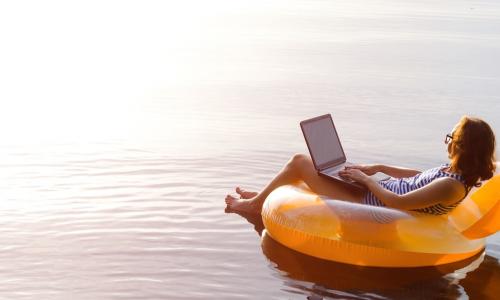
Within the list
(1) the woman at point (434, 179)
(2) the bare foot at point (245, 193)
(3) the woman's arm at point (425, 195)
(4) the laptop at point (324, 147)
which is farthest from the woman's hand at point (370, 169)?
(2) the bare foot at point (245, 193)

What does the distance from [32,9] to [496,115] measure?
17.6m

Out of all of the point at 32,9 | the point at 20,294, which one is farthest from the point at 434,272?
the point at 32,9

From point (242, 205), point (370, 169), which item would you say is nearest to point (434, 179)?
point (370, 169)

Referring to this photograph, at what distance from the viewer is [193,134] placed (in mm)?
10406

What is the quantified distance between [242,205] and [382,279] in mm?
1732

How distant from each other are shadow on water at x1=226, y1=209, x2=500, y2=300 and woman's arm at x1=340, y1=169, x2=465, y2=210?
511 mm

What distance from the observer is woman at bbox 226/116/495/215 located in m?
5.98

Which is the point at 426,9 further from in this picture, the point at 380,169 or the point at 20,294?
the point at 20,294

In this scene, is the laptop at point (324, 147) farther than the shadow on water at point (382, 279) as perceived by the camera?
Yes

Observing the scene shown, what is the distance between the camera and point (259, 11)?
28.7 m

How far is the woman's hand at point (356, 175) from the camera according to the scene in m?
6.47

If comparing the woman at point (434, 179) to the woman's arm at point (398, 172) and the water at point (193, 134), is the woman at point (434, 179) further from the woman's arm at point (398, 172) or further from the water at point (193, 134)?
the water at point (193, 134)

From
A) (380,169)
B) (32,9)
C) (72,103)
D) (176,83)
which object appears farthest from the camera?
(32,9)

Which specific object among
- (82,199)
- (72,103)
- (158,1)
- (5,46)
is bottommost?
(82,199)
